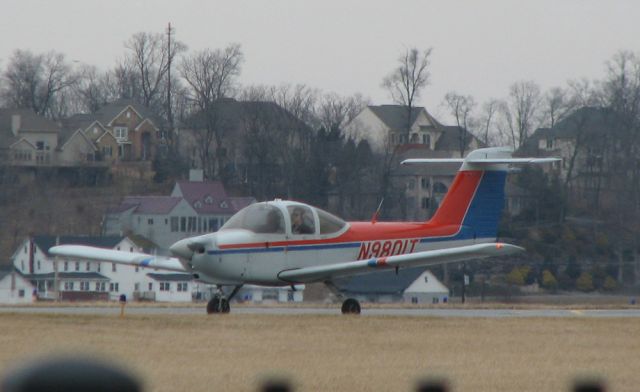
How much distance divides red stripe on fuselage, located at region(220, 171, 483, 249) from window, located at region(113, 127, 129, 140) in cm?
8749

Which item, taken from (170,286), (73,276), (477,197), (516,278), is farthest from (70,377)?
(73,276)

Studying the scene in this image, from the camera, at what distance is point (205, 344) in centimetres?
1421

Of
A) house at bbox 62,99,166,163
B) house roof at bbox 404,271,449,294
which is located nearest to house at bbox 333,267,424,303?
house roof at bbox 404,271,449,294

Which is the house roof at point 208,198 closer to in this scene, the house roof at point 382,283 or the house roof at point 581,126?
the house roof at point 382,283

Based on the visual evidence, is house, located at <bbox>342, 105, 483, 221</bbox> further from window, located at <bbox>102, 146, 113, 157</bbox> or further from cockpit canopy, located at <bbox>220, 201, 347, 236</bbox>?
cockpit canopy, located at <bbox>220, 201, 347, 236</bbox>

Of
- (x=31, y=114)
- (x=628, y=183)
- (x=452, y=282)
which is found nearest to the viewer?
(x=452, y=282)

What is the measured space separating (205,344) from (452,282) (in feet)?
191

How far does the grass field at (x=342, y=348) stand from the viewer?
11.1m

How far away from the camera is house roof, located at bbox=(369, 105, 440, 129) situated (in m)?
106

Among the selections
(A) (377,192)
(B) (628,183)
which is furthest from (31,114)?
(B) (628,183)

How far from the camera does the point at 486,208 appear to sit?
2247cm

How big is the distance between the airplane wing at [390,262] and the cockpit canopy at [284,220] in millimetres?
569

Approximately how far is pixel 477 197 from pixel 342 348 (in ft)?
28.8

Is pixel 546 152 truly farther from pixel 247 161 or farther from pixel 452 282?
pixel 452 282
